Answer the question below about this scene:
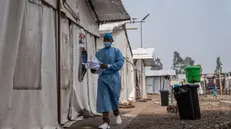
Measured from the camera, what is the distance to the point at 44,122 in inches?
186

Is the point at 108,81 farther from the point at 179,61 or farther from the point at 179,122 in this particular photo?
the point at 179,61

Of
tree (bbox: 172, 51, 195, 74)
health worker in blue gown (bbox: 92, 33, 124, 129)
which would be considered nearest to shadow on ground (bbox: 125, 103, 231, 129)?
health worker in blue gown (bbox: 92, 33, 124, 129)

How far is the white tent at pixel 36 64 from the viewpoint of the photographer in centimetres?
368

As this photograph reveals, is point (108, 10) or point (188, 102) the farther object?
point (108, 10)

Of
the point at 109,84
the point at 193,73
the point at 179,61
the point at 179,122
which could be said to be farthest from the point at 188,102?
the point at 179,61

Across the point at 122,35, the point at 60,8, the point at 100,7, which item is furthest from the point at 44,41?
the point at 122,35

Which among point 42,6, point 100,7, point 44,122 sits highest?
point 100,7

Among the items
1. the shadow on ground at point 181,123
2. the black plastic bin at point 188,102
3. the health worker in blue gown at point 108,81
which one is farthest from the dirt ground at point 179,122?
the health worker in blue gown at point 108,81

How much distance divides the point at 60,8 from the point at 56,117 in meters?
2.12

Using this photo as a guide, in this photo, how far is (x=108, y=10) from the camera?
9.18 meters

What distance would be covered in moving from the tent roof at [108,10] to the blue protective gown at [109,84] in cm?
323

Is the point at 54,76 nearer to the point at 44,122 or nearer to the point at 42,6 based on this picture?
the point at 44,122

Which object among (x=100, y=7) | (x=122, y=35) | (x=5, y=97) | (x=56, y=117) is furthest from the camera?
(x=122, y=35)

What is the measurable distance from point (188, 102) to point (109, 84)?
2257 mm
